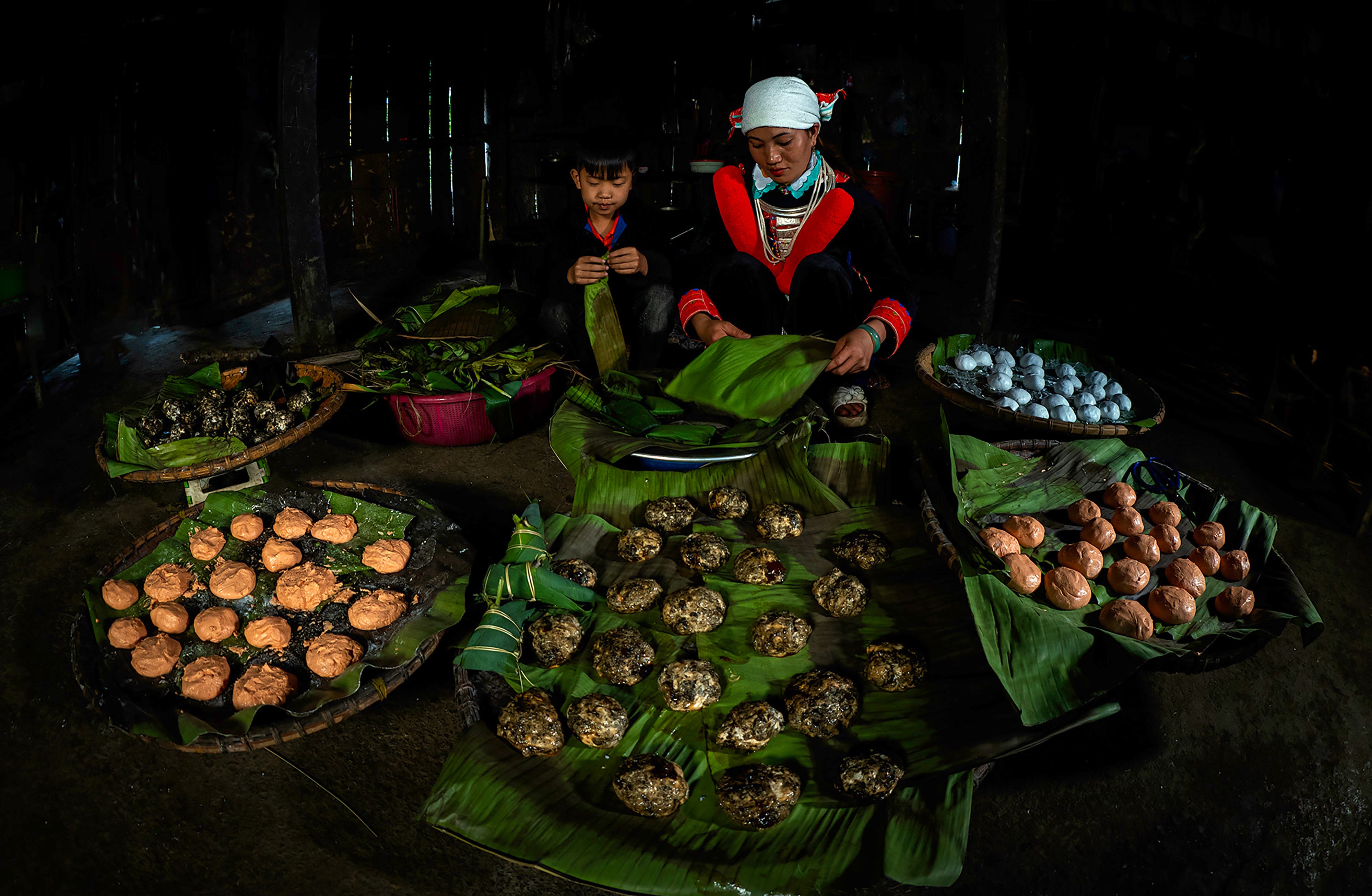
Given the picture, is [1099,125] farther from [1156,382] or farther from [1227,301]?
[1156,382]

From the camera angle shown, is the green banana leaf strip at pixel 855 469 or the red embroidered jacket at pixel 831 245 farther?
the red embroidered jacket at pixel 831 245

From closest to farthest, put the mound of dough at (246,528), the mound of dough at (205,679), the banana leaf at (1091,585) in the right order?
1. the banana leaf at (1091,585)
2. the mound of dough at (205,679)
3. the mound of dough at (246,528)

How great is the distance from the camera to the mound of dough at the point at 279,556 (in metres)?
2.68

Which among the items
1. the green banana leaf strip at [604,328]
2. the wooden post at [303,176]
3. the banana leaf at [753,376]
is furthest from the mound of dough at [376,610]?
the wooden post at [303,176]

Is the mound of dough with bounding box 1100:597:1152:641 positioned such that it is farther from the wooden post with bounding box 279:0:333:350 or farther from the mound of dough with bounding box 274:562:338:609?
the wooden post with bounding box 279:0:333:350

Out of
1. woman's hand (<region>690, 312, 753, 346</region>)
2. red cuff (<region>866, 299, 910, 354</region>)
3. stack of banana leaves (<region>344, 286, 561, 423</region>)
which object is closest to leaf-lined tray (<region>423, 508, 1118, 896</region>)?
red cuff (<region>866, 299, 910, 354</region>)

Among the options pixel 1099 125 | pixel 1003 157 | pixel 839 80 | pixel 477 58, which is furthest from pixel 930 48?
pixel 477 58

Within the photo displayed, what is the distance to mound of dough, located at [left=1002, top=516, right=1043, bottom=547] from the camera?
257 cm

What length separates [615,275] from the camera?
4.36m

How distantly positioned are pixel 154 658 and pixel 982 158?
5334 millimetres

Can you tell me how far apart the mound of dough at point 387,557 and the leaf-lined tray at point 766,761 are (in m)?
0.59

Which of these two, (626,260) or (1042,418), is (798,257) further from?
(1042,418)

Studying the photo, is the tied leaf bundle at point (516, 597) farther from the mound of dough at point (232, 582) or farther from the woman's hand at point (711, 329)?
the woman's hand at point (711, 329)

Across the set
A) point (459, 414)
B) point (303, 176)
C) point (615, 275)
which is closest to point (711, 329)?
point (615, 275)
